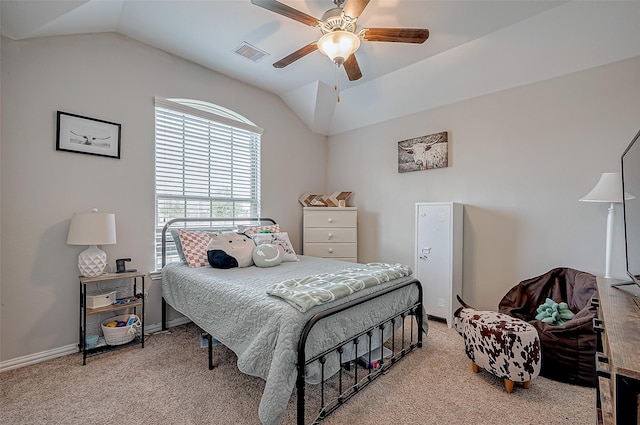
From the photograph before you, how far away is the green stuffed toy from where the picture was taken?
2.36m

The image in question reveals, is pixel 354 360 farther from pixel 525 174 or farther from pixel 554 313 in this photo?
pixel 525 174

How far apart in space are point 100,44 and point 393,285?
3.40m

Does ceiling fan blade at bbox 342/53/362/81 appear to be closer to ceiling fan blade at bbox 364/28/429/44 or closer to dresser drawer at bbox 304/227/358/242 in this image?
ceiling fan blade at bbox 364/28/429/44

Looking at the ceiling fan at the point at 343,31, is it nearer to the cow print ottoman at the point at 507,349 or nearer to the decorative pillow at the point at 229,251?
the decorative pillow at the point at 229,251

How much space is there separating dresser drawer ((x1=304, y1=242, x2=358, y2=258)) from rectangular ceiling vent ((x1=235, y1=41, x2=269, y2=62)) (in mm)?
2418

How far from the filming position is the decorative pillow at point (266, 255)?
9.39 feet

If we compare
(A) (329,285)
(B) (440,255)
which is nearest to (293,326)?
(A) (329,285)

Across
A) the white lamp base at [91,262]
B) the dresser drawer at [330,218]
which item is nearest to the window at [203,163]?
the white lamp base at [91,262]

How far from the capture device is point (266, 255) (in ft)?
9.52

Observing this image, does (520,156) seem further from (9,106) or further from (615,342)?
(9,106)

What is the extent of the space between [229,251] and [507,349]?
2398 millimetres

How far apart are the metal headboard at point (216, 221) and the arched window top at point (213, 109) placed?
1.30 metres

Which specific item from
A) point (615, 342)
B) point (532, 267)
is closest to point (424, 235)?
point (532, 267)

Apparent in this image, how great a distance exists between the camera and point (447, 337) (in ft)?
9.43
